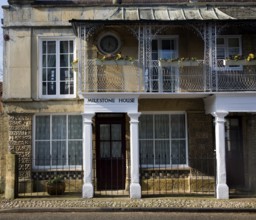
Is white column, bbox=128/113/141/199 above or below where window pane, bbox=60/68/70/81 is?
below

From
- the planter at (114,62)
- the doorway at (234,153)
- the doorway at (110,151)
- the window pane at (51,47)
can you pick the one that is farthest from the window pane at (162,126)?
the window pane at (51,47)

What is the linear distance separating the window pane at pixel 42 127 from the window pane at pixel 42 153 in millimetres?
218

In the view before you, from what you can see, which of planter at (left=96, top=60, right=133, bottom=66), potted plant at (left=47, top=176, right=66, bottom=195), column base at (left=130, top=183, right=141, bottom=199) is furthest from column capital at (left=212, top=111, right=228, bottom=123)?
potted plant at (left=47, top=176, right=66, bottom=195)

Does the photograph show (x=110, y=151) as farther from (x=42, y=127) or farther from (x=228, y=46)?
(x=228, y=46)

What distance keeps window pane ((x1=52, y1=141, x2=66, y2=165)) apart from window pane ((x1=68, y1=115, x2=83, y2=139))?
430mm

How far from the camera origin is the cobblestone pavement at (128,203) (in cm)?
1248

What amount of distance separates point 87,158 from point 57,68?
3.86 meters

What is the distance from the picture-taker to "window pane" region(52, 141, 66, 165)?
51.6 feet

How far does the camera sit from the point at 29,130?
1554cm

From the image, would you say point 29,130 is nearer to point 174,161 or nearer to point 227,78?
point 174,161

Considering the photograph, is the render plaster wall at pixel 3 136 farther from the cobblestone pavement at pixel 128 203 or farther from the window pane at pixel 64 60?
the window pane at pixel 64 60

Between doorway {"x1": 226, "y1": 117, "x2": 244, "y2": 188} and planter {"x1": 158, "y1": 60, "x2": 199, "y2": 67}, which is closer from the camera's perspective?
planter {"x1": 158, "y1": 60, "x2": 199, "y2": 67}

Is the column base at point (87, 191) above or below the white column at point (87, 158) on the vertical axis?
below

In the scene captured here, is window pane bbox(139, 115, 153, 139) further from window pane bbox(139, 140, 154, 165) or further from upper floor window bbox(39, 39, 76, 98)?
upper floor window bbox(39, 39, 76, 98)
